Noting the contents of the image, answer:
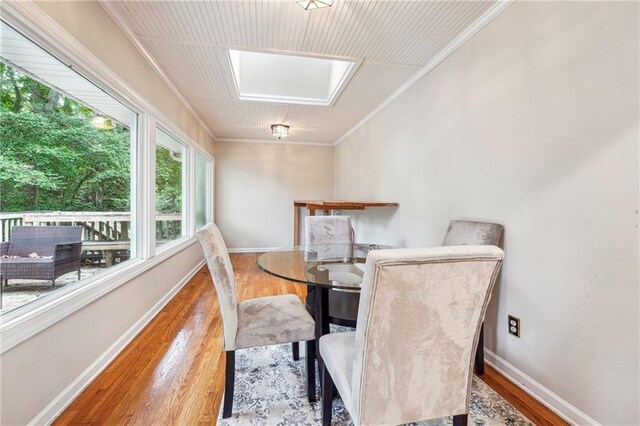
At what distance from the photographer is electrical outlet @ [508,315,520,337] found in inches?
66.7

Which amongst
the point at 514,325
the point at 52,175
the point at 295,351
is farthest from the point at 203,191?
the point at 514,325

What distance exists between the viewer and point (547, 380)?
152 centimetres

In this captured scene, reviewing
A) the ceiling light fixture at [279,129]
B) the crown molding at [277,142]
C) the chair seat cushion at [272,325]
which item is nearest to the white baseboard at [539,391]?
the chair seat cushion at [272,325]

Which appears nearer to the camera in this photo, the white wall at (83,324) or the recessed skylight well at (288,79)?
the white wall at (83,324)

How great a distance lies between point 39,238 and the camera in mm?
1470

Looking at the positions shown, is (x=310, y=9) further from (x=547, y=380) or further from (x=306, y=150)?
(x=306, y=150)

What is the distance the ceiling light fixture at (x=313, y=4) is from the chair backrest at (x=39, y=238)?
1.96 metres

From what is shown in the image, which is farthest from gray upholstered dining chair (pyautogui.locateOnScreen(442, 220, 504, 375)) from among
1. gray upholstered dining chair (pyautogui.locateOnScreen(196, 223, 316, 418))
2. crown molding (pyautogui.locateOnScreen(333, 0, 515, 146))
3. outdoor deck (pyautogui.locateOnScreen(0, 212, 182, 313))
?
outdoor deck (pyautogui.locateOnScreen(0, 212, 182, 313))

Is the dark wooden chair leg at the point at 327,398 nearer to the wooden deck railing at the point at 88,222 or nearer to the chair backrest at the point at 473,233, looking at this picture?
the chair backrest at the point at 473,233

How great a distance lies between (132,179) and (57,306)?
49.3 inches

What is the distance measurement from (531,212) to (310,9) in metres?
1.89

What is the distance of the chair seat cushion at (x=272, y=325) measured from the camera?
55.7 inches

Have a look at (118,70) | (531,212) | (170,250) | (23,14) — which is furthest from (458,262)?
(170,250)

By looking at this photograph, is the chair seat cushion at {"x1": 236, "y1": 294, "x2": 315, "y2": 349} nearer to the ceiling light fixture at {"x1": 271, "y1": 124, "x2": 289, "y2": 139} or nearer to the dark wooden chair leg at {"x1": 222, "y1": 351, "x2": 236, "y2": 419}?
the dark wooden chair leg at {"x1": 222, "y1": 351, "x2": 236, "y2": 419}
